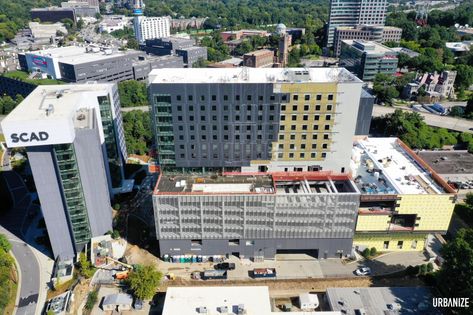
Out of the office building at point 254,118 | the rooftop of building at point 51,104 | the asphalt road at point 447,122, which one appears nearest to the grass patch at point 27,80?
the rooftop of building at point 51,104

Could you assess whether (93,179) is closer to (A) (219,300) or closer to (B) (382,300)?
(A) (219,300)

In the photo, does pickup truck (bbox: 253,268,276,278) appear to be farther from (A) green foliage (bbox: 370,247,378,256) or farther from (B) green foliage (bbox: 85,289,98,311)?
(B) green foliage (bbox: 85,289,98,311)

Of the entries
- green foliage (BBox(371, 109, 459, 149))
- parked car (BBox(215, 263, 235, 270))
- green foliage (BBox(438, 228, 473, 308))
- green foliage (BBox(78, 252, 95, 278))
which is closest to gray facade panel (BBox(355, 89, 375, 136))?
green foliage (BBox(371, 109, 459, 149))

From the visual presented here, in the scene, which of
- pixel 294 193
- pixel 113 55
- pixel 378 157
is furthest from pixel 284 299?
pixel 113 55

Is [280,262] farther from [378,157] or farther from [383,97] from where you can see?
[383,97]

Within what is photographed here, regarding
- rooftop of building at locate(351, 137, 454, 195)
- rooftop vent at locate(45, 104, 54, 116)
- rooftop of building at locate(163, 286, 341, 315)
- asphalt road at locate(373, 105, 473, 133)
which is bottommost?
rooftop of building at locate(163, 286, 341, 315)
